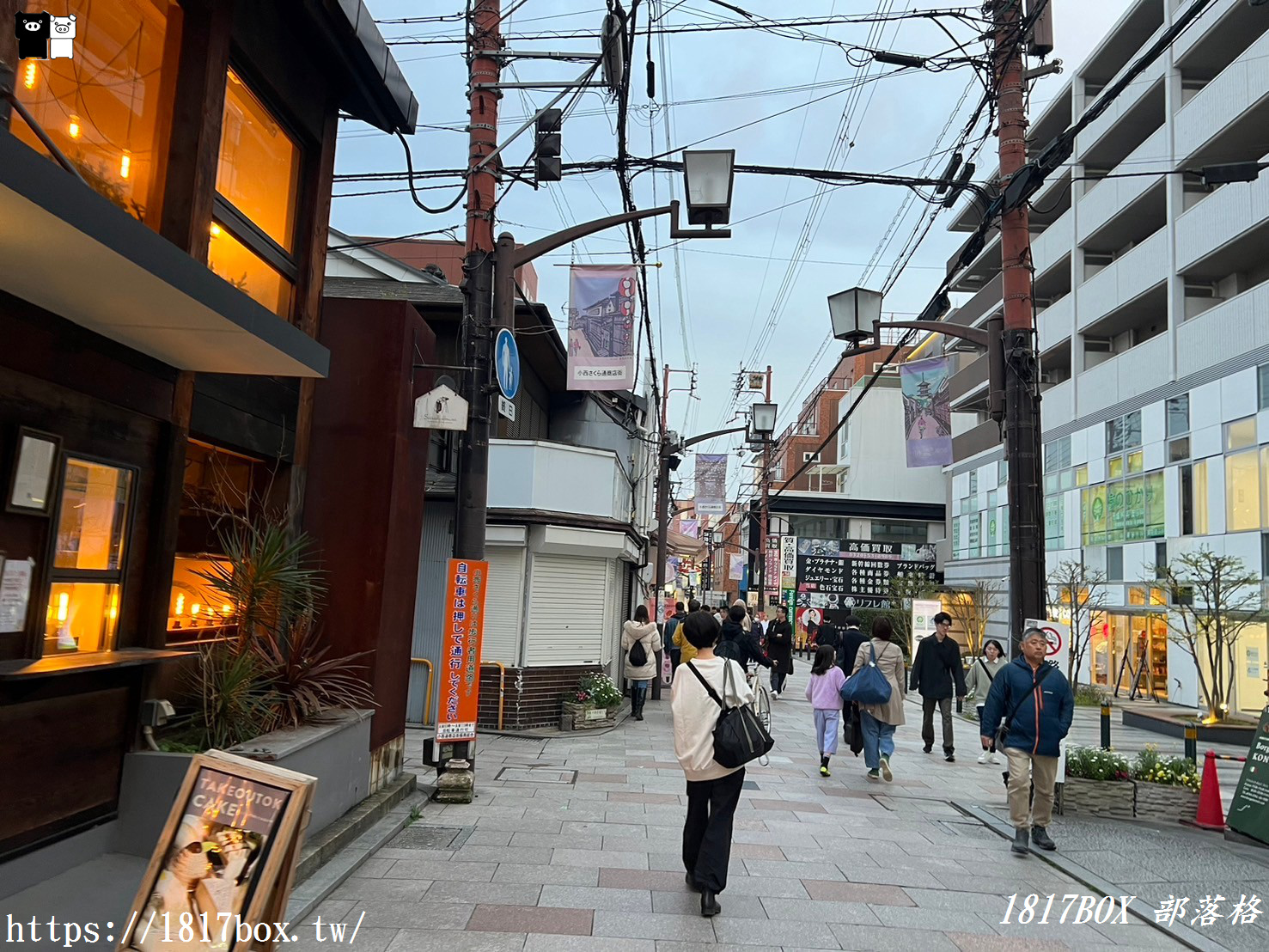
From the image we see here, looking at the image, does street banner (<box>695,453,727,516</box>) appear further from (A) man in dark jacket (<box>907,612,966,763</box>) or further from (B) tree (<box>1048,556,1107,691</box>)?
(A) man in dark jacket (<box>907,612,966,763</box>)

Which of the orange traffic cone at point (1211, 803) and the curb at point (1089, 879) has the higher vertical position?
the orange traffic cone at point (1211, 803)

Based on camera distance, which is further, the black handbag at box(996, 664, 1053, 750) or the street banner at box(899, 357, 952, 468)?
the street banner at box(899, 357, 952, 468)

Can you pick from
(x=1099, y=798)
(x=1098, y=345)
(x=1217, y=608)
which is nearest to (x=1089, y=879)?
(x=1099, y=798)

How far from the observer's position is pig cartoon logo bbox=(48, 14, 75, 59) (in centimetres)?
480

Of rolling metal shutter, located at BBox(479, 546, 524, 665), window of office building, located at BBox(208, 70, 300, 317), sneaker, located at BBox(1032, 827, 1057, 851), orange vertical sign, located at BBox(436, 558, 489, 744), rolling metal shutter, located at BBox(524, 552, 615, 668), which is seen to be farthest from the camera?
rolling metal shutter, located at BBox(524, 552, 615, 668)

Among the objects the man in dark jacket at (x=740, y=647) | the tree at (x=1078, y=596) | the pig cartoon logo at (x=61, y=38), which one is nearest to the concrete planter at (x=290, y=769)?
the pig cartoon logo at (x=61, y=38)

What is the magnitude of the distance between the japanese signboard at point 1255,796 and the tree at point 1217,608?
381 inches

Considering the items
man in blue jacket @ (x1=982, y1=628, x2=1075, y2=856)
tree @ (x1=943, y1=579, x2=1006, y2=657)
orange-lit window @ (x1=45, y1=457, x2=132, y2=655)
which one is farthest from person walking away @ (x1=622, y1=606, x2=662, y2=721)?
tree @ (x1=943, y1=579, x2=1006, y2=657)

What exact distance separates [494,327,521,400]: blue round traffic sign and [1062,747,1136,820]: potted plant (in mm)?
6963

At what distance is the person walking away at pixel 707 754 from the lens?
5711mm

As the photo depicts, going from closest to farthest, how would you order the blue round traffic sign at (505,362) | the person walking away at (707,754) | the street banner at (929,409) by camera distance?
the person walking away at (707,754) < the blue round traffic sign at (505,362) < the street banner at (929,409)

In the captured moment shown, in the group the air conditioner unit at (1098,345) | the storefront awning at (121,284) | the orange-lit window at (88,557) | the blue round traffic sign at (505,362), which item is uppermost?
the air conditioner unit at (1098,345)

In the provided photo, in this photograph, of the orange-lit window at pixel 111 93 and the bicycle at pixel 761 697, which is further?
the bicycle at pixel 761 697

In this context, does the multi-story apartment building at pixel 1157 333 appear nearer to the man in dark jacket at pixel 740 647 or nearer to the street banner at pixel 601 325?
the street banner at pixel 601 325
